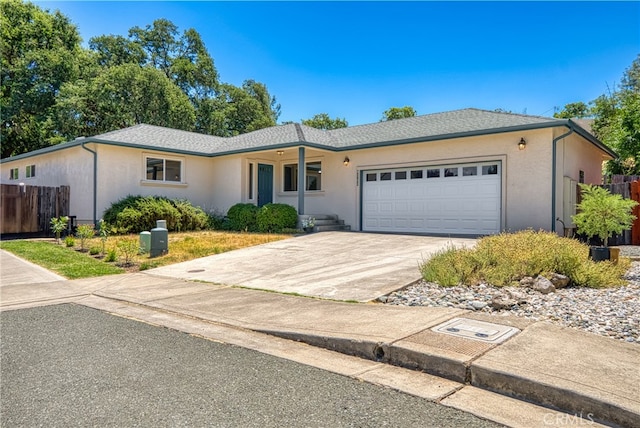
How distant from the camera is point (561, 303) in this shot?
16.9 ft

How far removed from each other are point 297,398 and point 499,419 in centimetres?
138

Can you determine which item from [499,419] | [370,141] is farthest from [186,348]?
[370,141]

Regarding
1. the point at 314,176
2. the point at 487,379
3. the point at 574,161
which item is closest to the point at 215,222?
the point at 314,176

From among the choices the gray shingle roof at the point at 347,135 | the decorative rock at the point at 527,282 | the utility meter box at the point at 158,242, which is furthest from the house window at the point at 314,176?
the decorative rock at the point at 527,282

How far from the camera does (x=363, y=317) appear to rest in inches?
190

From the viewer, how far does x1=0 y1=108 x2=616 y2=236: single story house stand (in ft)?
40.3

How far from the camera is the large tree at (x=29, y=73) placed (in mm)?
28062

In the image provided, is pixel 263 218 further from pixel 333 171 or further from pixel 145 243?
pixel 145 243

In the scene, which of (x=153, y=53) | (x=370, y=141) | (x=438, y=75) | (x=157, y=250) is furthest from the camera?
(x=153, y=53)

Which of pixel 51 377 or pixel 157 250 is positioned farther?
pixel 157 250

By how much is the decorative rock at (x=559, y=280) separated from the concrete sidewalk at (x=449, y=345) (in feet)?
7.11

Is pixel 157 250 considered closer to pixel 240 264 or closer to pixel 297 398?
pixel 240 264

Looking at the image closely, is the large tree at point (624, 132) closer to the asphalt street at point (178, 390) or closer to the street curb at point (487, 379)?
the street curb at point (487, 379)

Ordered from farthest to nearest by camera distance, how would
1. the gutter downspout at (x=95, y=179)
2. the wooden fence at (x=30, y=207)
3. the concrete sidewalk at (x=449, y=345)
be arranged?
the wooden fence at (x=30, y=207) < the gutter downspout at (x=95, y=179) < the concrete sidewalk at (x=449, y=345)
